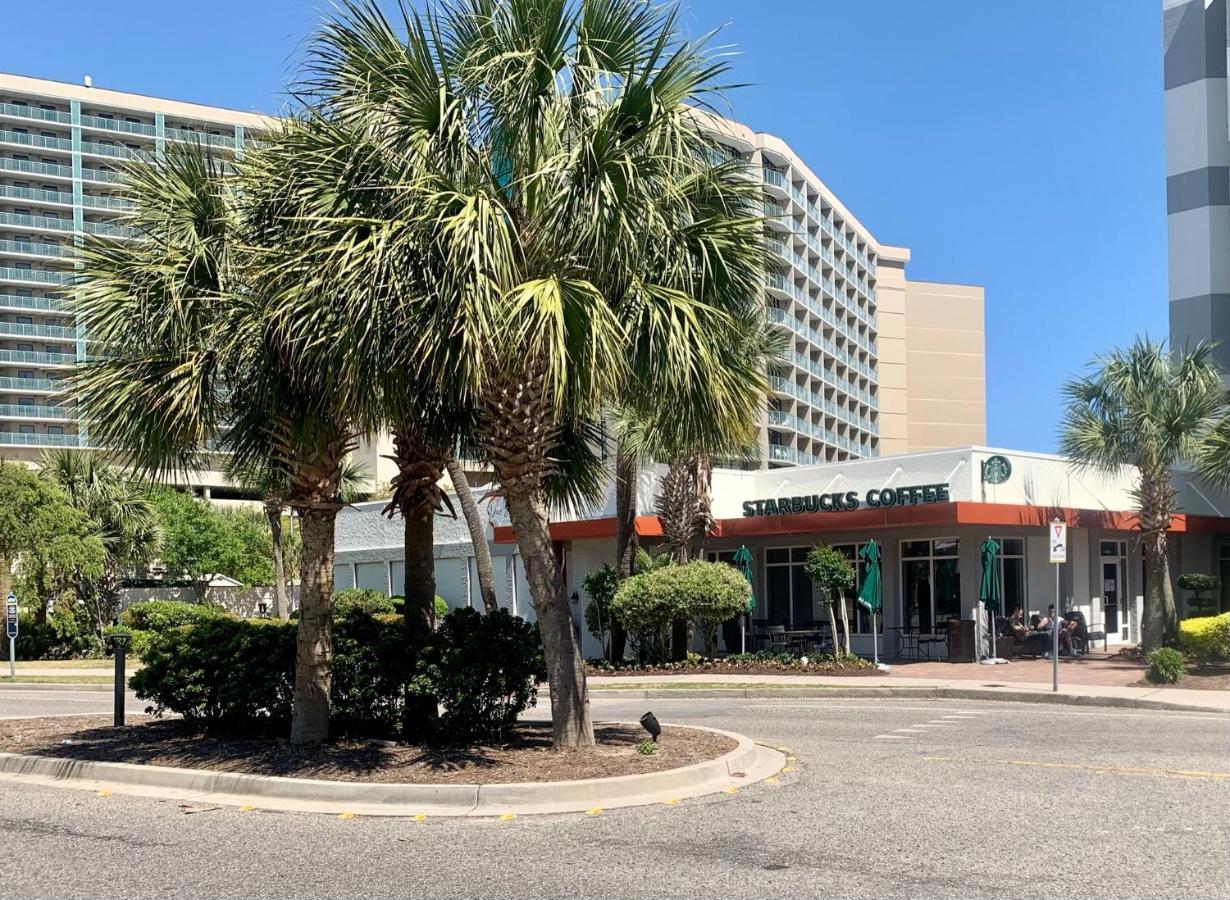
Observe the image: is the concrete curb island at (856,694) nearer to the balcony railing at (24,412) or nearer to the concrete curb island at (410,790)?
the concrete curb island at (410,790)

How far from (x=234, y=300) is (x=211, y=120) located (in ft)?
298

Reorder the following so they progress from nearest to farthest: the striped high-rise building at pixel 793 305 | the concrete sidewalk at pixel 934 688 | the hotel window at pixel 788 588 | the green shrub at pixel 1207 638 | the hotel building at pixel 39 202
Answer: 1. the concrete sidewalk at pixel 934 688
2. the green shrub at pixel 1207 638
3. the hotel window at pixel 788 588
4. the hotel building at pixel 39 202
5. the striped high-rise building at pixel 793 305

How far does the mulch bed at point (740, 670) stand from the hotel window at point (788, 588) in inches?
204

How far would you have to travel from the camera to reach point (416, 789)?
959cm

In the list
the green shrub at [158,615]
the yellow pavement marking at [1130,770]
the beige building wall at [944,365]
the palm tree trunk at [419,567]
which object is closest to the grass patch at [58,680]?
the green shrub at [158,615]

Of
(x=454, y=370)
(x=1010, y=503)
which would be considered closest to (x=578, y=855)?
(x=454, y=370)

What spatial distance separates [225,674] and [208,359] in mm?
3542

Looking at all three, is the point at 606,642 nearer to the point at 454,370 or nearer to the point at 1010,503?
the point at 1010,503

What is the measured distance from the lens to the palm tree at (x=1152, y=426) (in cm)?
2422

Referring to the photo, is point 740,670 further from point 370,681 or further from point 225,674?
point 225,674

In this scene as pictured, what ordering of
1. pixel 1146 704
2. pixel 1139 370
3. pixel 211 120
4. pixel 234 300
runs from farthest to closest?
pixel 211 120 < pixel 1139 370 < pixel 1146 704 < pixel 234 300

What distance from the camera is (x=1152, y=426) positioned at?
Answer: 2416 cm

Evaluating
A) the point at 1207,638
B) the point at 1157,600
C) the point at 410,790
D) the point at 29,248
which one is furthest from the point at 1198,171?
the point at 29,248

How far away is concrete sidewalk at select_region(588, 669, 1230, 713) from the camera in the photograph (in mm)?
18047
